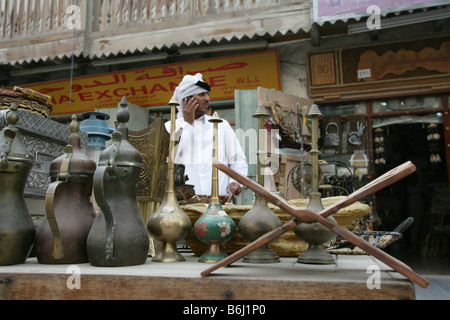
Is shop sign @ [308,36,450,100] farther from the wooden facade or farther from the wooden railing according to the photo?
the wooden railing

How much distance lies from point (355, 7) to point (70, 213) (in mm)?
4465

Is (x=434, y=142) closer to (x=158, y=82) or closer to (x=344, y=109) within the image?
(x=344, y=109)

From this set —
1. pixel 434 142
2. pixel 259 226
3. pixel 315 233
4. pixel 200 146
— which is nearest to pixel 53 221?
pixel 259 226

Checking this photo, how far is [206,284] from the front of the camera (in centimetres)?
88

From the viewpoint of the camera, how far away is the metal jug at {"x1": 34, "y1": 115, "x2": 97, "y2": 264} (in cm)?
120

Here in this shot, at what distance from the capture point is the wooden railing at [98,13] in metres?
5.61

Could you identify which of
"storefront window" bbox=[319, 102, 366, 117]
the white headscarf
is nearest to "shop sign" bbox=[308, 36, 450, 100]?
"storefront window" bbox=[319, 102, 366, 117]

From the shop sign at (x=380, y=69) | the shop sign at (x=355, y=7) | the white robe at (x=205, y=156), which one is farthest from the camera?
the shop sign at (x=380, y=69)

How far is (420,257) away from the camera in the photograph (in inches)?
293

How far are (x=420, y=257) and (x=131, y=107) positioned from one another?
6137 millimetres

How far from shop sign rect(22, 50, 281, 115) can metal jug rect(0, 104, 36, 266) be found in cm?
471

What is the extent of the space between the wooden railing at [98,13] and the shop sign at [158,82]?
2.27 ft

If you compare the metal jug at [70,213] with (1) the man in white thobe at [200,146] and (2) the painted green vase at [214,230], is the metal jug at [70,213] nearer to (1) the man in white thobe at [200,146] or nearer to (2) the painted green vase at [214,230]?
(2) the painted green vase at [214,230]

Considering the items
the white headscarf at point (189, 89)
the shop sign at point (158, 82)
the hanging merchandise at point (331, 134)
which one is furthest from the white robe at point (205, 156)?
the hanging merchandise at point (331, 134)
